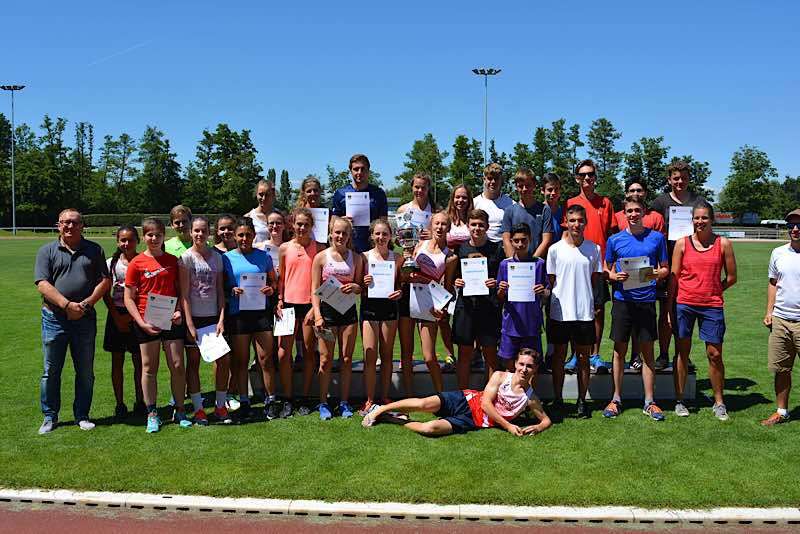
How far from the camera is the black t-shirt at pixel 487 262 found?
21.5 feet

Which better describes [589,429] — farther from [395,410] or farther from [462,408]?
[395,410]

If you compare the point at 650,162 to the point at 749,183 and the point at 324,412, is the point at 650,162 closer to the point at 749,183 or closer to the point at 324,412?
the point at 749,183

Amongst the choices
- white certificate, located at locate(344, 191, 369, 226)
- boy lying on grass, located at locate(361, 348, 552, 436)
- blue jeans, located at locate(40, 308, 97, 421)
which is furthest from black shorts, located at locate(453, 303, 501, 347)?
blue jeans, located at locate(40, 308, 97, 421)

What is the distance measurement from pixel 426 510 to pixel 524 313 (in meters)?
2.59

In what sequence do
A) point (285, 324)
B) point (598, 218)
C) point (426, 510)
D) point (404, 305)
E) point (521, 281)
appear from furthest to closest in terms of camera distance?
point (598, 218), point (404, 305), point (285, 324), point (521, 281), point (426, 510)

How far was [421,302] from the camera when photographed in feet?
21.6

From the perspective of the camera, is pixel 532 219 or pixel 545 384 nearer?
pixel 532 219

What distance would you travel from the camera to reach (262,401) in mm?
7320

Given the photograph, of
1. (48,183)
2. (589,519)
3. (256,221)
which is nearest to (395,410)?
(589,519)

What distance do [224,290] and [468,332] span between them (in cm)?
258

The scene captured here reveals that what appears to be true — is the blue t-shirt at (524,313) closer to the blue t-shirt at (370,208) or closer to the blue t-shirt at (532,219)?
the blue t-shirt at (532,219)

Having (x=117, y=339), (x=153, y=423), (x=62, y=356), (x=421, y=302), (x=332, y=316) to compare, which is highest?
(x=421, y=302)

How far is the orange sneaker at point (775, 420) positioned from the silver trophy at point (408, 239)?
381 cm

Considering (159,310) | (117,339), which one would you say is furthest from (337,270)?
(117,339)
